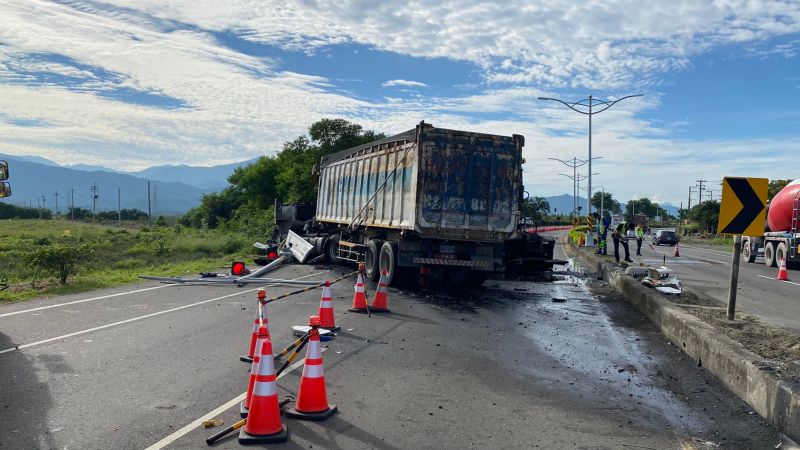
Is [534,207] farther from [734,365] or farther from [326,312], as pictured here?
[734,365]

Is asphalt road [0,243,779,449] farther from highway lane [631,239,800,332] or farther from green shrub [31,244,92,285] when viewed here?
green shrub [31,244,92,285]

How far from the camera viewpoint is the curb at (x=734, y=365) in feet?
16.2

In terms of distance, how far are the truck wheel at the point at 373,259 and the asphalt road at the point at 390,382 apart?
142 inches

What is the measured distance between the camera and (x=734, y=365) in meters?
6.12

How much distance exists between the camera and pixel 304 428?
16.2ft

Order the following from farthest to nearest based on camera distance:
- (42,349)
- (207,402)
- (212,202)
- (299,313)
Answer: (212,202) → (299,313) → (42,349) → (207,402)

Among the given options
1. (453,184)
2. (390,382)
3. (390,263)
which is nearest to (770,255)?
(453,184)

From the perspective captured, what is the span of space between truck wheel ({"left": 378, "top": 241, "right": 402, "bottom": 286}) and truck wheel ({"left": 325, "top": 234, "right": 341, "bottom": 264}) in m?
5.11

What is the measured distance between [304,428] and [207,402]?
111 centimetres

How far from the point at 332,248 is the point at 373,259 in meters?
4.90

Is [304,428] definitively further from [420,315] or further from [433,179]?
[433,179]

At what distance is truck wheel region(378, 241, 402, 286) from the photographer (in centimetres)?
1349

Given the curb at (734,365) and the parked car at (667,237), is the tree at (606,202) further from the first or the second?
the curb at (734,365)

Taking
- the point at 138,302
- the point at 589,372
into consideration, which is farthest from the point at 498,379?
the point at 138,302
